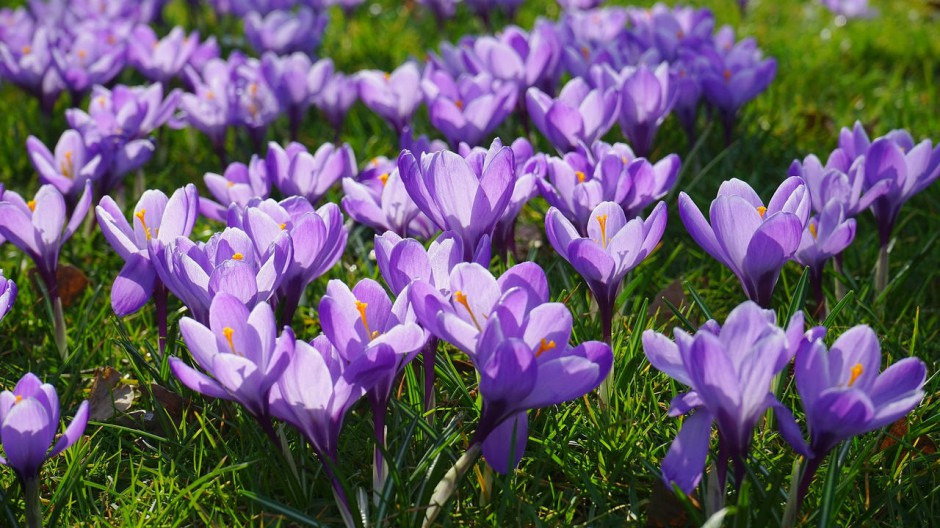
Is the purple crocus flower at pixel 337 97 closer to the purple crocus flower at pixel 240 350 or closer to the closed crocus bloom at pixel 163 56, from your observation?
the closed crocus bloom at pixel 163 56

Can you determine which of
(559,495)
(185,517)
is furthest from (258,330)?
(559,495)

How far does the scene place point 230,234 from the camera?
1.85m

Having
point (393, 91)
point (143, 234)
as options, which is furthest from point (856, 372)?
point (393, 91)

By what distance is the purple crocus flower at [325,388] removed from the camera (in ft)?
5.09

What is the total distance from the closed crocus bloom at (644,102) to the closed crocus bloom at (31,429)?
1.86 m

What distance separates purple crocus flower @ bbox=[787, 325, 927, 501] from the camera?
144 centimetres

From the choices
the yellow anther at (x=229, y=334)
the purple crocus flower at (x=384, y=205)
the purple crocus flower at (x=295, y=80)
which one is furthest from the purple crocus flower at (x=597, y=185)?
the purple crocus flower at (x=295, y=80)

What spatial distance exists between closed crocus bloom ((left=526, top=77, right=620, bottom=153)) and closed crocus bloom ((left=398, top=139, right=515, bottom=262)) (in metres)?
0.69

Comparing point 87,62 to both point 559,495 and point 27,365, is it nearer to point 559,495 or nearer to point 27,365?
point 27,365

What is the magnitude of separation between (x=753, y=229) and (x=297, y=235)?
0.92m

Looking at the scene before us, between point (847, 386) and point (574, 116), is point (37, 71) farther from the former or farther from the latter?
point (847, 386)

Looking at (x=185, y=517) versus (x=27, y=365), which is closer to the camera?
(x=185, y=517)

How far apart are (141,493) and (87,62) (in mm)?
2484

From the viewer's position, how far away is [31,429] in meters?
1.60
